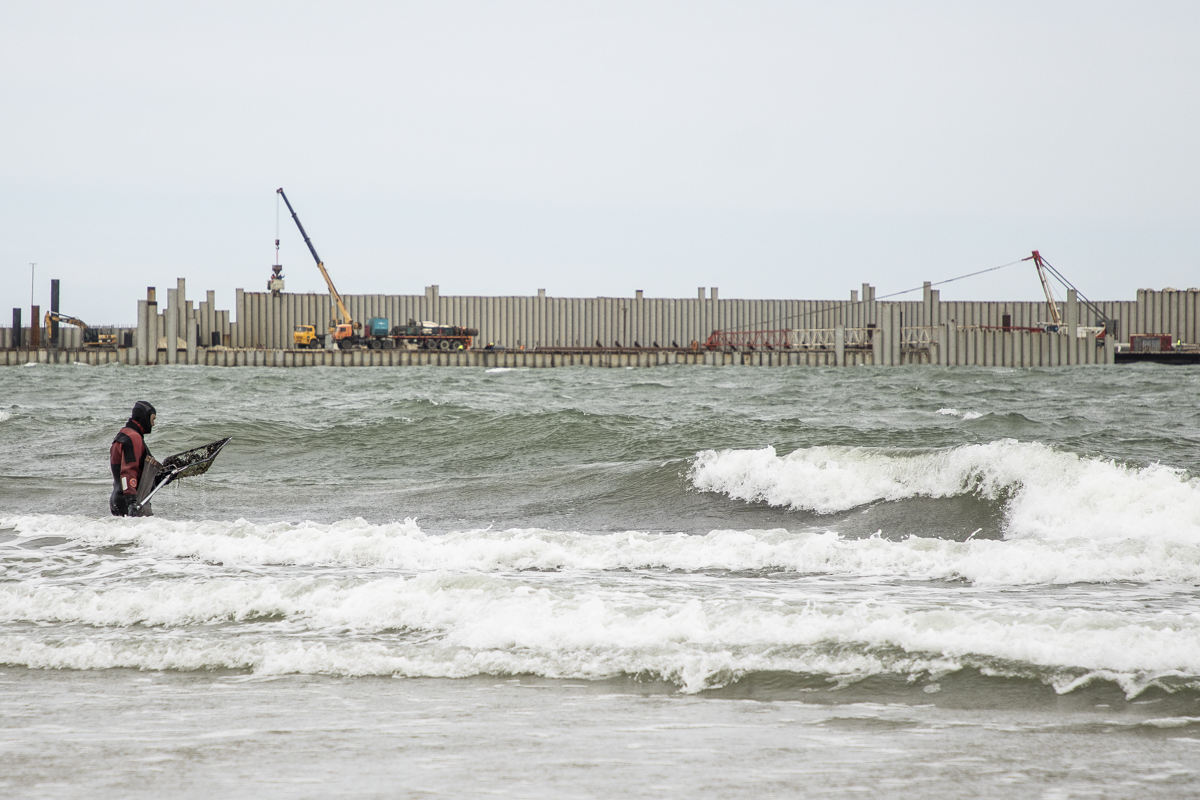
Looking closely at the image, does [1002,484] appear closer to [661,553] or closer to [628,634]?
[661,553]

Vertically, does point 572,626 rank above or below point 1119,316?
below

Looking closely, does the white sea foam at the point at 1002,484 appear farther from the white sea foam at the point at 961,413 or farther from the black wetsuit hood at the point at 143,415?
the white sea foam at the point at 961,413

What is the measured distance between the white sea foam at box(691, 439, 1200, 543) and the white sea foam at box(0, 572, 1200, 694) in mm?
4346

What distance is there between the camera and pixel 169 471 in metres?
10.7

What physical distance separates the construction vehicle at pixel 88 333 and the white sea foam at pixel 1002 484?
68.8 meters

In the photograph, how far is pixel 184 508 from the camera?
12.4m

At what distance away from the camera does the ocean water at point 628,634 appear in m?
3.77

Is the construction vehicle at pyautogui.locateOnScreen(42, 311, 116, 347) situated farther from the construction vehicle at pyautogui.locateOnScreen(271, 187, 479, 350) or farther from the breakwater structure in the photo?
the construction vehicle at pyautogui.locateOnScreen(271, 187, 479, 350)

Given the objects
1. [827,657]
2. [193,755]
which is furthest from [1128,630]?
[193,755]

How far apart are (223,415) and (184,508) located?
13.1m

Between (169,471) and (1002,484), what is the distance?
9.10 metres

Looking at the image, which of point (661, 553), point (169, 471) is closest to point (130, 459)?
point (169, 471)

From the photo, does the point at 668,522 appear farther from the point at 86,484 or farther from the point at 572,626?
the point at 86,484

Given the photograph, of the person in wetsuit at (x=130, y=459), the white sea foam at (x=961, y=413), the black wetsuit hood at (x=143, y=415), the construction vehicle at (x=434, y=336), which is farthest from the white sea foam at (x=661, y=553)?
the construction vehicle at (x=434, y=336)
